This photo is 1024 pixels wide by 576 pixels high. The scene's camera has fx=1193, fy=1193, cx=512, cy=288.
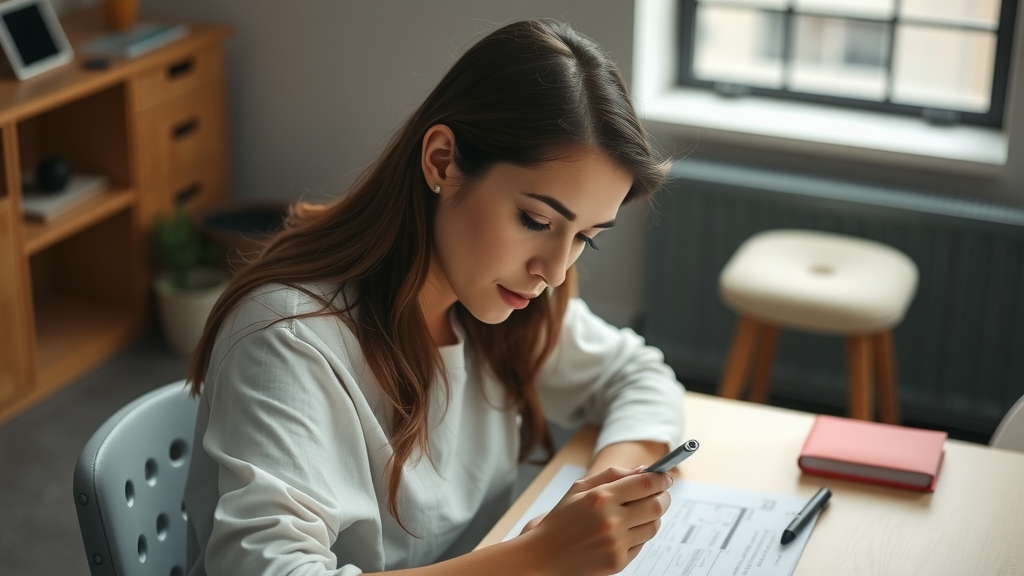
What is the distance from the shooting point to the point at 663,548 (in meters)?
1.34

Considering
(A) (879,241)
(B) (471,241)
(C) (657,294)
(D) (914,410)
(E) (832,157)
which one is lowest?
(D) (914,410)

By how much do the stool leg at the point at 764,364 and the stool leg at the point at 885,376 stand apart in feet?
0.77

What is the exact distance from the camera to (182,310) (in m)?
3.27

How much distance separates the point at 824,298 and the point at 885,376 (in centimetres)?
31

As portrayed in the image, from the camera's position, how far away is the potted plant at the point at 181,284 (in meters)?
3.27

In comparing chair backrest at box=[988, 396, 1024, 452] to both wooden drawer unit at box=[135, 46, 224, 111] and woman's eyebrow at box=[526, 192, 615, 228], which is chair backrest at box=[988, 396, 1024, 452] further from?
wooden drawer unit at box=[135, 46, 224, 111]

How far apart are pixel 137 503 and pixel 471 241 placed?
1.61 feet

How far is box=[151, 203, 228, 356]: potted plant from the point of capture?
3.27 m

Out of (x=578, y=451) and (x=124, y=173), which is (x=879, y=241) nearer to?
(x=578, y=451)

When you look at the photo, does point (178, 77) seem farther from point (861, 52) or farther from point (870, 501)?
point (870, 501)

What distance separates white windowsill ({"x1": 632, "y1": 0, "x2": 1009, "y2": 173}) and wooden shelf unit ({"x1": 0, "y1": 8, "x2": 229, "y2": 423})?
1247 mm

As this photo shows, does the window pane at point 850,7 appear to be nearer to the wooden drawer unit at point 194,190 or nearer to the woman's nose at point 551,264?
the wooden drawer unit at point 194,190

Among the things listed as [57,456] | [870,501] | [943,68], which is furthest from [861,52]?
[57,456]

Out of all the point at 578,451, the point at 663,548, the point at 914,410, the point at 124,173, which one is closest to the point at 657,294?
the point at 914,410
